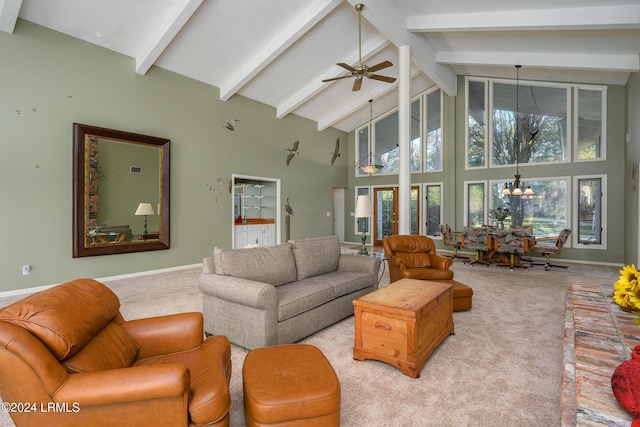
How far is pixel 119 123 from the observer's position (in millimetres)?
5422

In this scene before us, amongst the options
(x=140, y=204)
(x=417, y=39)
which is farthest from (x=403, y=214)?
(x=140, y=204)

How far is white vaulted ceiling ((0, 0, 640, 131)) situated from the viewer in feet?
15.1

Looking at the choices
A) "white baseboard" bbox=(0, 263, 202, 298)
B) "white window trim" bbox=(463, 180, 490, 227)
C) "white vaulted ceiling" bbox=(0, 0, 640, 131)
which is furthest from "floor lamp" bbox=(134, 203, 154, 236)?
"white window trim" bbox=(463, 180, 490, 227)

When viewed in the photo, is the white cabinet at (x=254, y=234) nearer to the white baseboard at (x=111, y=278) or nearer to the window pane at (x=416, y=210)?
the white baseboard at (x=111, y=278)

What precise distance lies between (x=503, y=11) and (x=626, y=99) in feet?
12.1

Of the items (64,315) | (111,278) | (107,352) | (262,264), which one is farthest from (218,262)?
(111,278)

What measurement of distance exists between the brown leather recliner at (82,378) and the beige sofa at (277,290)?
999mm

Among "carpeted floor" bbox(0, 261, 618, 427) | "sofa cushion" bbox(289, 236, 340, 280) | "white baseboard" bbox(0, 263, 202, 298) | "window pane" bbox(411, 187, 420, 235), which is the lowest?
"carpeted floor" bbox(0, 261, 618, 427)

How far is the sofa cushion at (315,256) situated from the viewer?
11.6ft

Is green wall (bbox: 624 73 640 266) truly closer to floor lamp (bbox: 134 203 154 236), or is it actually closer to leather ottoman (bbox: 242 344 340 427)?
leather ottoman (bbox: 242 344 340 427)

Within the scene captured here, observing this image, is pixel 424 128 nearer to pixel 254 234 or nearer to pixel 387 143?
pixel 387 143

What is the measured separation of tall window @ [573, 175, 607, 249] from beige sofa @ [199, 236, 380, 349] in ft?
20.8

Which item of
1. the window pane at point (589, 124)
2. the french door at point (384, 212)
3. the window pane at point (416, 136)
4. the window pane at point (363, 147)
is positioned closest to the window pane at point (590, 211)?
the window pane at point (589, 124)

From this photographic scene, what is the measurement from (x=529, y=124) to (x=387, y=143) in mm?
3798
